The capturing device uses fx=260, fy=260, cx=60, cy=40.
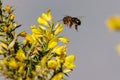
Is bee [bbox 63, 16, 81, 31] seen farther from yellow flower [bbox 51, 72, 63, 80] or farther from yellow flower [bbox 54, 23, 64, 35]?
yellow flower [bbox 51, 72, 63, 80]

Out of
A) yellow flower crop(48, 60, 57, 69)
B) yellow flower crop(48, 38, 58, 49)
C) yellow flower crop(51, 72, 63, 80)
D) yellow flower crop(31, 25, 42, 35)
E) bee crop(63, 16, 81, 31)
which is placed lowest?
yellow flower crop(51, 72, 63, 80)

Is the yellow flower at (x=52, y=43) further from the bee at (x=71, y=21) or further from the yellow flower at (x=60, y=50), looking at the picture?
the bee at (x=71, y=21)

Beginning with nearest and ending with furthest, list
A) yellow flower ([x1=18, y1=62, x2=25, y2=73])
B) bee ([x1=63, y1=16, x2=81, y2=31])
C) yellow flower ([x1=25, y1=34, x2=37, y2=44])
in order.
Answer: yellow flower ([x1=18, y1=62, x2=25, y2=73]) → yellow flower ([x1=25, y1=34, x2=37, y2=44]) → bee ([x1=63, y1=16, x2=81, y2=31])

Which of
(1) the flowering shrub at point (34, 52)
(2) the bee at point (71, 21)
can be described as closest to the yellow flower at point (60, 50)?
(1) the flowering shrub at point (34, 52)

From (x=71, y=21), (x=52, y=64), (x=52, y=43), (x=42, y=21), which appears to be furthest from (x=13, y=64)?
(x=71, y=21)

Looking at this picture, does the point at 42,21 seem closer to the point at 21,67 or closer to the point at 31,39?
the point at 31,39

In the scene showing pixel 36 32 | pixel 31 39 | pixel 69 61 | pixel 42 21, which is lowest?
pixel 69 61

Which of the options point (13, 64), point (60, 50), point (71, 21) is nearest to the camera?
point (13, 64)

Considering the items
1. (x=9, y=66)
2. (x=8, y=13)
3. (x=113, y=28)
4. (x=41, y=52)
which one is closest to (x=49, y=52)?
(x=41, y=52)

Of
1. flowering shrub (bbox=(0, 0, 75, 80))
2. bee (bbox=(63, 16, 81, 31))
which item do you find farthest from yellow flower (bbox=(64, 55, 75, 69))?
bee (bbox=(63, 16, 81, 31))
